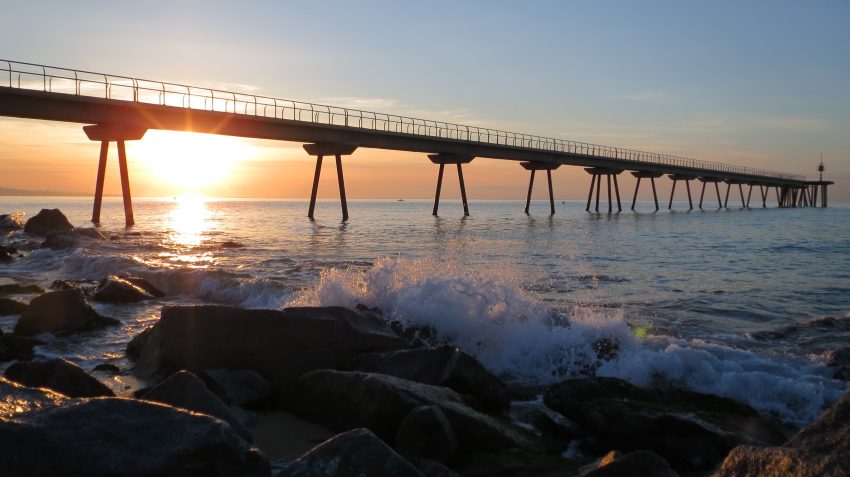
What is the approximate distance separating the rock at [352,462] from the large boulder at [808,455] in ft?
5.90

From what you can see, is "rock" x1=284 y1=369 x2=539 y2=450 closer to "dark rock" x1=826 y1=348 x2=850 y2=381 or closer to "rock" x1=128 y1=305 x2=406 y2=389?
"rock" x1=128 y1=305 x2=406 y2=389

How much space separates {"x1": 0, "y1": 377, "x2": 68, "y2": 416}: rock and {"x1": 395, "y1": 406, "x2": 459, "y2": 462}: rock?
2397mm

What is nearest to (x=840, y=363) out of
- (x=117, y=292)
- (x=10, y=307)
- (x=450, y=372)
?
(x=450, y=372)

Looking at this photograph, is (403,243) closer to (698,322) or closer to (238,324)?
(698,322)

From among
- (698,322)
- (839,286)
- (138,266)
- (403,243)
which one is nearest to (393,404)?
(698,322)

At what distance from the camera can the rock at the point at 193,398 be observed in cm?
520

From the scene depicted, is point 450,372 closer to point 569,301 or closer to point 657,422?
point 657,422

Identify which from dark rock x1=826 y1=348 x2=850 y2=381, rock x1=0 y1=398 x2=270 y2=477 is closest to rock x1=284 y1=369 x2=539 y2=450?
rock x1=0 y1=398 x2=270 y2=477

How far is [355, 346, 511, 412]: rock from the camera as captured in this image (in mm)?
6848

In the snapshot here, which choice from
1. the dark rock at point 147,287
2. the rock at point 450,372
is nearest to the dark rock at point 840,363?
the rock at point 450,372

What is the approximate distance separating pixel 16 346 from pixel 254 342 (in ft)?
11.1

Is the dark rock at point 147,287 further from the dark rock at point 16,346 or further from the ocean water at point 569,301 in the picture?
the dark rock at point 16,346

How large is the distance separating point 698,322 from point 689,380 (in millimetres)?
4878

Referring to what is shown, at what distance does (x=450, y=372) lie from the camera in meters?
6.87
